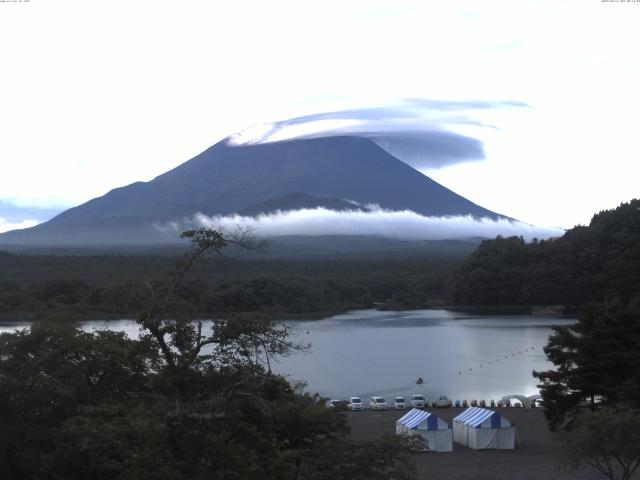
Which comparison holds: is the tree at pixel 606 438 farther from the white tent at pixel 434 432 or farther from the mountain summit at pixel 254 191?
the mountain summit at pixel 254 191

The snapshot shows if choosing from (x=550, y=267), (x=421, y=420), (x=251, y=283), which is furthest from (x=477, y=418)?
(x=550, y=267)

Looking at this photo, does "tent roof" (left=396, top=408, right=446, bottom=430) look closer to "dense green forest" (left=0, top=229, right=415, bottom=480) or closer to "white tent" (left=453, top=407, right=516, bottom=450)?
"white tent" (left=453, top=407, right=516, bottom=450)

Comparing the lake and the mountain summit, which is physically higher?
the mountain summit

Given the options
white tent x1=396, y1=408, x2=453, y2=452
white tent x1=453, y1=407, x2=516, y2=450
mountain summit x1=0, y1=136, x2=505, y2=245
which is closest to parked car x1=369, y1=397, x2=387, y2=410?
white tent x1=453, y1=407, x2=516, y2=450

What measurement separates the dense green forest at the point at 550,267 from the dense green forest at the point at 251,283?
9.87ft

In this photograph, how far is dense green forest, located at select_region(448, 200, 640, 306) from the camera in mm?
55750

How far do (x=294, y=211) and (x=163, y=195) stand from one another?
21001 millimetres

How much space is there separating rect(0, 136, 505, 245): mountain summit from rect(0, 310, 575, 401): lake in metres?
68.4

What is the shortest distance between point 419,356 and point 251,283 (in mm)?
19379

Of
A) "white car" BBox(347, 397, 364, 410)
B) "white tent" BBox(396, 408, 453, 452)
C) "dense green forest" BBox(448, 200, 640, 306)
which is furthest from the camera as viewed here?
"dense green forest" BBox(448, 200, 640, 306)

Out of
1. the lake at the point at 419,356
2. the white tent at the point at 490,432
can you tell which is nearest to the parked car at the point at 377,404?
the lake at the point at 419,356

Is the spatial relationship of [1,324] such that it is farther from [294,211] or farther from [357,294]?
[294,211]

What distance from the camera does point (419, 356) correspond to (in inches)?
1309

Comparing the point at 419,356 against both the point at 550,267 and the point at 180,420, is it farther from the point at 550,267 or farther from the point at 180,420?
the point at 180,420
